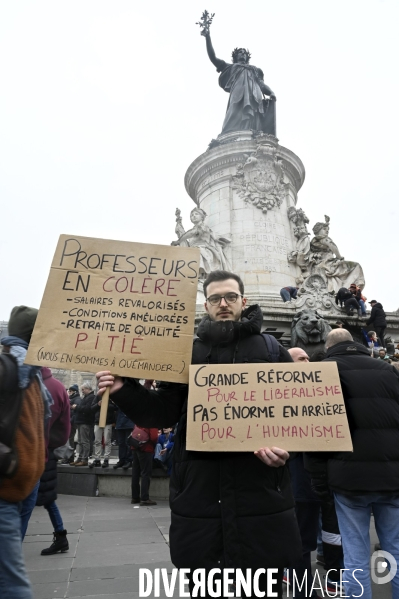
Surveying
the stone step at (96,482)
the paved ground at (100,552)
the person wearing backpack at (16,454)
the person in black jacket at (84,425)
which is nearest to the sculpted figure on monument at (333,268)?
the person in black jacket at (84,425)

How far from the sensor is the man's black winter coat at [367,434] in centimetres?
263

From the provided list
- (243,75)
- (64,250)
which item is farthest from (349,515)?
(243,75)

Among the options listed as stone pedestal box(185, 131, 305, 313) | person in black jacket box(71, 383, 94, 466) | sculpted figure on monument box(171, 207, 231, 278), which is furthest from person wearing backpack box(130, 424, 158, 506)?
stone pedestal box(185, 131, 305, 313)

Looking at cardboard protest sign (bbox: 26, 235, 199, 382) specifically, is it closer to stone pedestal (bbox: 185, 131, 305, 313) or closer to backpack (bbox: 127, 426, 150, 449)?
backpack (bbox: 127, 426, 150, 449)

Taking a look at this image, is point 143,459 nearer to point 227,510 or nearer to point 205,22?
point 227,510

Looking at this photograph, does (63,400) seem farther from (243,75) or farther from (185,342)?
(243,75)

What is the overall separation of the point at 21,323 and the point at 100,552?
2.80 m

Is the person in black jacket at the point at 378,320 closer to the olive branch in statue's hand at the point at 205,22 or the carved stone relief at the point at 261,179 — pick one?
the carved stone relief at the point at 261,179

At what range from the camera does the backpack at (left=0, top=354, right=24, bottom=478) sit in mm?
2129

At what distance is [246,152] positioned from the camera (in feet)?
54.8

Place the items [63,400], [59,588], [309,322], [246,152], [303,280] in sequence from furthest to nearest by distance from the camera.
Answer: [246,152]
[303,280]
[309,322]
[63,400]
[59,588]

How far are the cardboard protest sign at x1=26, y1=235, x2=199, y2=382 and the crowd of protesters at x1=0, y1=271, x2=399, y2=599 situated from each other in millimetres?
120

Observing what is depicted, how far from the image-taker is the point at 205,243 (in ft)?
49.3

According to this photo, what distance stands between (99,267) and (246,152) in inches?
600
